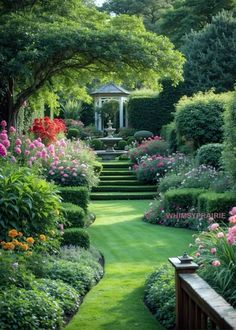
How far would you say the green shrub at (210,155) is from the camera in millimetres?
15883

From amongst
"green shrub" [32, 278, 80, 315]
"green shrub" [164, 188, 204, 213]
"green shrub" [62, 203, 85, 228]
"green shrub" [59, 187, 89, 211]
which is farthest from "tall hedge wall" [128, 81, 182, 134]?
"green shrub" [32, 278, 80, 315]

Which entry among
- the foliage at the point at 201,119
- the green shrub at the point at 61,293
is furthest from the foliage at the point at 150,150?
the green shrub at the point at 61,293

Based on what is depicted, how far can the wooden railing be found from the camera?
11.4 feet

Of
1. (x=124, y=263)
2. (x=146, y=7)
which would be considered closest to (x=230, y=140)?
(x=124, y=263)

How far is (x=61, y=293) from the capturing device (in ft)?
19.9

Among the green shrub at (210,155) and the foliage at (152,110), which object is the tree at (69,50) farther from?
the foliage at (152,110)

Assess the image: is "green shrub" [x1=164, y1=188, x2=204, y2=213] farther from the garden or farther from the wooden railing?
the wooden railing

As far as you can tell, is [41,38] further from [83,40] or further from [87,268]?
[87,268]

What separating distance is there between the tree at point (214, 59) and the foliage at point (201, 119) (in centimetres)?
741

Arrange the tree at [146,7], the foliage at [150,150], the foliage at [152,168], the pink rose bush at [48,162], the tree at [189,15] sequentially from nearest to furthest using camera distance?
the pink rose bush at [48,162], the foliage at [152,168], the foliage at [150,150], the tree at [189,15], the tree at [146,7]

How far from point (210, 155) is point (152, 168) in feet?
15.1

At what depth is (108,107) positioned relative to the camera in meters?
33.5

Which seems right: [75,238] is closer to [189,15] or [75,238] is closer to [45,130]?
[45,130]

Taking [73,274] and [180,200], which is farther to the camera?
[180,200]
